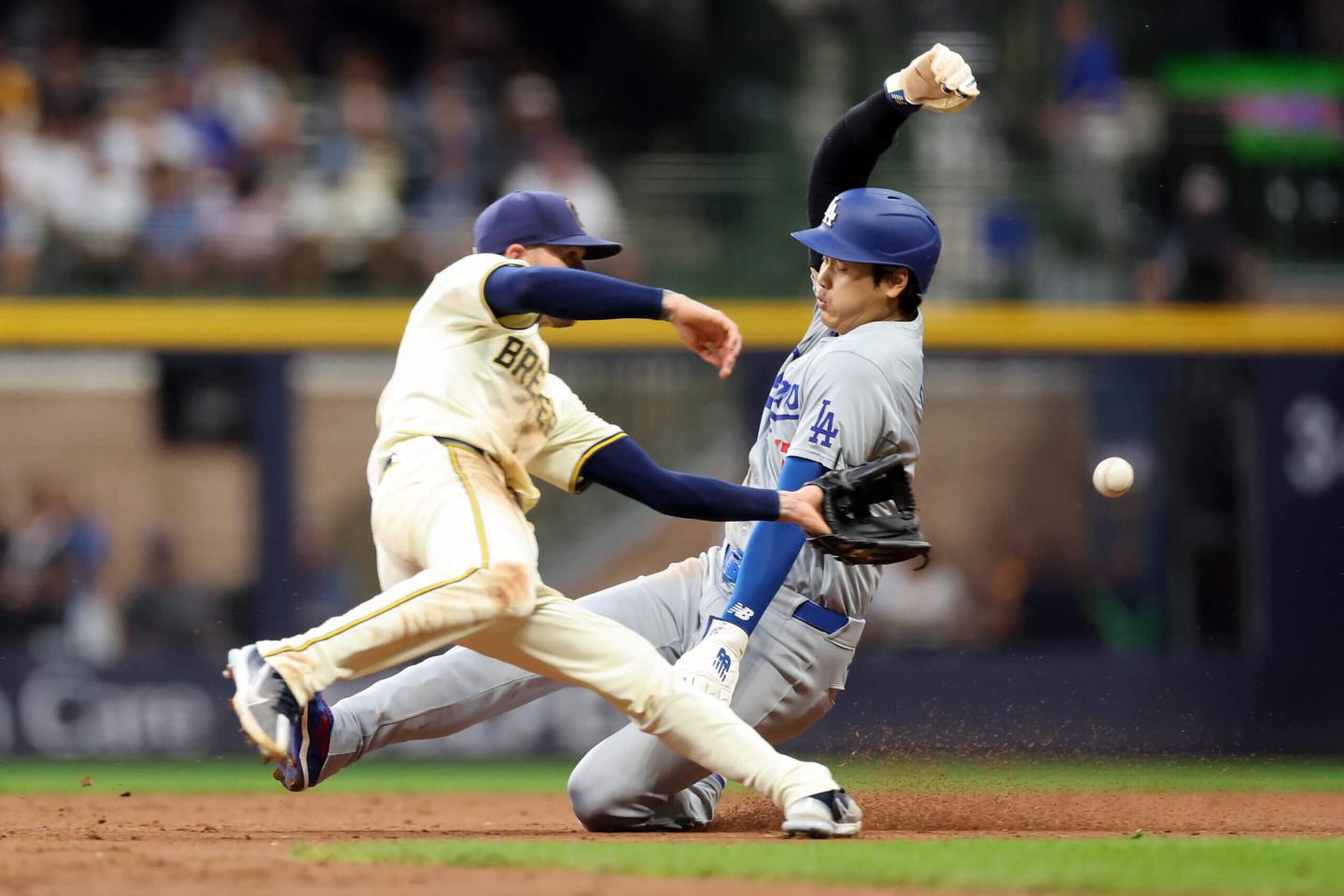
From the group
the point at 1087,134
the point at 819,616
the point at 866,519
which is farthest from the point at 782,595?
the point at 1087,134

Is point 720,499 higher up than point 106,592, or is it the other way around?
point 720,499

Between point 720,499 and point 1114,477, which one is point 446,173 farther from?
point 720,499

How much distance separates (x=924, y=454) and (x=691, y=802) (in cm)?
721

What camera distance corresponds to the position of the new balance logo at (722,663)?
4.96 m

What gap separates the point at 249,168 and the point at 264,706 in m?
8.35

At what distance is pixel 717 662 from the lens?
4.96 meters

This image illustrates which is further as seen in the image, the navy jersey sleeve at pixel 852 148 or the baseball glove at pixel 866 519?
the navy jersey sleeve at pixel 852 148

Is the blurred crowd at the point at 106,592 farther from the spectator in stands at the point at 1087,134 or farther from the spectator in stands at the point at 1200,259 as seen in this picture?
the spectator in stands at the point at 1200,259

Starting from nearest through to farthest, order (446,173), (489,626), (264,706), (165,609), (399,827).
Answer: (264,706)
(489,626)
(399,827)
(165,609)
(446,173)

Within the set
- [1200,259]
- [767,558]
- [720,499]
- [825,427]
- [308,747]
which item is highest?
[1200,259]

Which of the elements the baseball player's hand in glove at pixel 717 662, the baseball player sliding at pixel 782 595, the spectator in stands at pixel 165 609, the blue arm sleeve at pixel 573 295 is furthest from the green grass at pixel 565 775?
the blue arm sleeve at pixel 573 295

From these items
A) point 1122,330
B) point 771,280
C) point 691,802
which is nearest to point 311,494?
point 771,280

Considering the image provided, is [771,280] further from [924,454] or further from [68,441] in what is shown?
[68,441]

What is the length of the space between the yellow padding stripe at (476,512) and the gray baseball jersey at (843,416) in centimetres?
96
